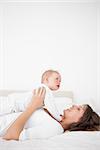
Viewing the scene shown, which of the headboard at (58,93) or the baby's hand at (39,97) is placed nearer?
the baby's hand at (39,97)

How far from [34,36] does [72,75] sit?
484 millimetres

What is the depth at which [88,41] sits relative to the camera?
2.54m

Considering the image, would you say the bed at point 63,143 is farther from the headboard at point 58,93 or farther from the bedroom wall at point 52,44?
the bedroom wall at point 52,44

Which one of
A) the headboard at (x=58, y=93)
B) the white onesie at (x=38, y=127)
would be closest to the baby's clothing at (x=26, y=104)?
the white onesie at (x=38, y=127)

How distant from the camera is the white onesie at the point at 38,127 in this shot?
1.23 meters

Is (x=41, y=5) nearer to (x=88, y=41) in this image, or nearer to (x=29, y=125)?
(x=88, y=41)

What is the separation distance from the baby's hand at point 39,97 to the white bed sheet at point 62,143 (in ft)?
0.85

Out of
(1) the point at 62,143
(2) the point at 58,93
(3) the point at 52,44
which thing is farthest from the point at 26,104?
(3) the point at 52,44

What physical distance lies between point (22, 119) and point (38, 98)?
19 centimetres

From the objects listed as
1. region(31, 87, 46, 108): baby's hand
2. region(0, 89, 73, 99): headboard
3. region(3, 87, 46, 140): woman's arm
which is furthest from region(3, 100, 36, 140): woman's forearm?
region(0, 89, 73, 99): headboard

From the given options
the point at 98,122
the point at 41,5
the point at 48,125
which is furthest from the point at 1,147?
the point at 41,5

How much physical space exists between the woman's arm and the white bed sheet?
91mm

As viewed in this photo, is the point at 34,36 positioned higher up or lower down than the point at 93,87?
higher up

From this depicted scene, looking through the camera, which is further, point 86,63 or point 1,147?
point 86,63
